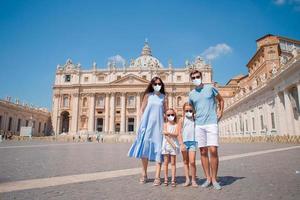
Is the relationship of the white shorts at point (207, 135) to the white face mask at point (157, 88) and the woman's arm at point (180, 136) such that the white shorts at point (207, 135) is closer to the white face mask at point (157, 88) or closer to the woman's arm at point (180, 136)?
the woman's arm at point (180, 136)

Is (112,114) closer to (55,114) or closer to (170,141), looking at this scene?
(55,114)

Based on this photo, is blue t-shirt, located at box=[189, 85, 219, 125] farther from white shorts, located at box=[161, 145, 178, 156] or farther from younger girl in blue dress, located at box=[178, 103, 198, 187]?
white shorts, located at box=[161, 145, 178, 156]

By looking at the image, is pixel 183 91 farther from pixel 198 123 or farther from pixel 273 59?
pixel 198 123

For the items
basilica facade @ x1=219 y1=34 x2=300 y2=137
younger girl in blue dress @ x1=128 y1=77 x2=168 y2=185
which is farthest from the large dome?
younger girl in blue dress @ x1=128 y1=77 x2=168 y2=185

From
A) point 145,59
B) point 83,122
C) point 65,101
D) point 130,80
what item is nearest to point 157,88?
point 130,80

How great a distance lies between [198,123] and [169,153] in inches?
31.0

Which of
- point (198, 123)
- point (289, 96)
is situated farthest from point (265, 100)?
point (198, 123)

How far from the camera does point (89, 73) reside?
61562 millimetres

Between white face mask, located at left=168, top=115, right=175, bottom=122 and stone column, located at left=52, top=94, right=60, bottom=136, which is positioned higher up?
stone column, located at left=52, top=94, right=60, bottom=136

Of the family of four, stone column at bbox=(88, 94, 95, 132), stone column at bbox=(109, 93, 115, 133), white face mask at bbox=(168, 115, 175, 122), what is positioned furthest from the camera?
stone column at bbox=(88, 94, 95, 132)

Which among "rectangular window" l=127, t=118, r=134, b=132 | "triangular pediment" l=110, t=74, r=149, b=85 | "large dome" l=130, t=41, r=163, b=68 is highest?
"large dome" l=130, t=41, r=163, b=68

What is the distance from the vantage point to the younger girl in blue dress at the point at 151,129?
177 inches

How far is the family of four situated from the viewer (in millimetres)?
4305

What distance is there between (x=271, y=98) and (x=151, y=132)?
74.5ft
